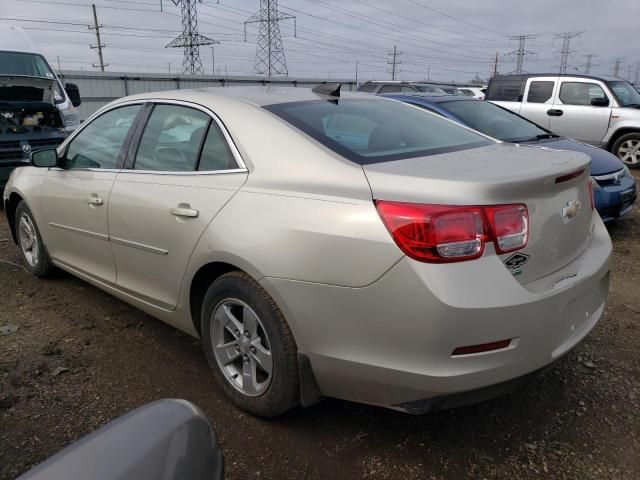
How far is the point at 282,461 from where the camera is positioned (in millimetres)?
2408

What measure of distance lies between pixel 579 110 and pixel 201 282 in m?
9.73

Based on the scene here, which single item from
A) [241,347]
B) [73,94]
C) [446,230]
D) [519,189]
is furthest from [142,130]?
[73,94]

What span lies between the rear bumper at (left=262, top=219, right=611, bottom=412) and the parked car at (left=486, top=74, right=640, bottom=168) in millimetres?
9181

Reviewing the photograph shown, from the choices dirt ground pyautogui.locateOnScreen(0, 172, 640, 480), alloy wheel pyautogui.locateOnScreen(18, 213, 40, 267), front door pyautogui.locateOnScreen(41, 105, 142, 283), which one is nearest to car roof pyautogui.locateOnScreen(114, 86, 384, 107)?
front door pyautogui.locateOnScreen(41, 105, 142, 283)

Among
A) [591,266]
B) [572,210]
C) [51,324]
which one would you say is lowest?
[51,324]

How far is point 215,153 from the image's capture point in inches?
111

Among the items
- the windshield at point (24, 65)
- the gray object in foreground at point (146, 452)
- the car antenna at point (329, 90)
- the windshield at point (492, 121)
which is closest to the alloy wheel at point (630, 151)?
the windshield at point (492, 121)

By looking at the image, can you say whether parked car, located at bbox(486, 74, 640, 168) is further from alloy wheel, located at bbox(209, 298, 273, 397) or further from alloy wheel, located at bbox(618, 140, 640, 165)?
alloy wheel, located at bbox(209, 298, 273, 397)

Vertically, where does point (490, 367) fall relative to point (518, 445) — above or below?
above

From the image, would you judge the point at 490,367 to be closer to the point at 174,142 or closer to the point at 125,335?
the point at 174,142

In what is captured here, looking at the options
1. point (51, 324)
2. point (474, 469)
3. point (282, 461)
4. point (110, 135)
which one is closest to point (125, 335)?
point (51, 324)

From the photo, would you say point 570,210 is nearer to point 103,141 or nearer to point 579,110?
point 103,141

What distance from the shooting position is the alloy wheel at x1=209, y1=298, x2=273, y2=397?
2.53 metres

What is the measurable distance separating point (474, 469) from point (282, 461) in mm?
831
